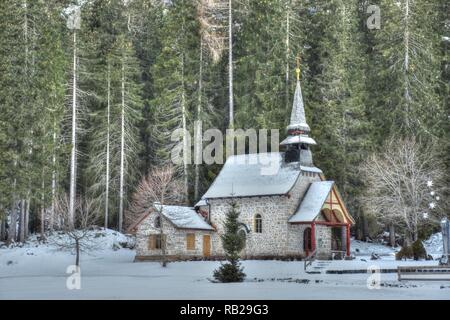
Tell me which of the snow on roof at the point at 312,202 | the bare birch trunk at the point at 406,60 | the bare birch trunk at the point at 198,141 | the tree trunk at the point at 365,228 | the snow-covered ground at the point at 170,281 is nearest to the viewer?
the snow-covered ground at the point at 170,281

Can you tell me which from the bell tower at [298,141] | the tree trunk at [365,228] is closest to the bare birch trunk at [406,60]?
the bell tower at [298,141]

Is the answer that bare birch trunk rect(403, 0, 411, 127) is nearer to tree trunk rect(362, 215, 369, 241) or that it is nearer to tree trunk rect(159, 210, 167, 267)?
tree trunk rect(362, 215, 369, 241)

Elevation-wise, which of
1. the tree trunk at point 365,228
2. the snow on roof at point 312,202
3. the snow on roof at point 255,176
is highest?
the snow on roof at point 255,176

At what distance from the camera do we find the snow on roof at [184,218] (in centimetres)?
4209

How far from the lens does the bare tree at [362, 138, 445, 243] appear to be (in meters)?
42.8

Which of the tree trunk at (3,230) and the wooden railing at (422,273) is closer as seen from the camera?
the wooden railing at (422,273)

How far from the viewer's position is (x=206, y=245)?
4356 centimetres

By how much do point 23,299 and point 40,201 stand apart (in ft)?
75.6

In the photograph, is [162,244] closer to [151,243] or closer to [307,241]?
[151,243]

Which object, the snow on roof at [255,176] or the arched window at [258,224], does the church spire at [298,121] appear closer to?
the snow on roof at [255,176]

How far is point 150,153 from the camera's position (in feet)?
188

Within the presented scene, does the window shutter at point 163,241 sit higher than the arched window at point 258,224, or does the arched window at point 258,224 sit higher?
the arched window at point 258,224

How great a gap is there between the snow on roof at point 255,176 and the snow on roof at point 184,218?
154cm
